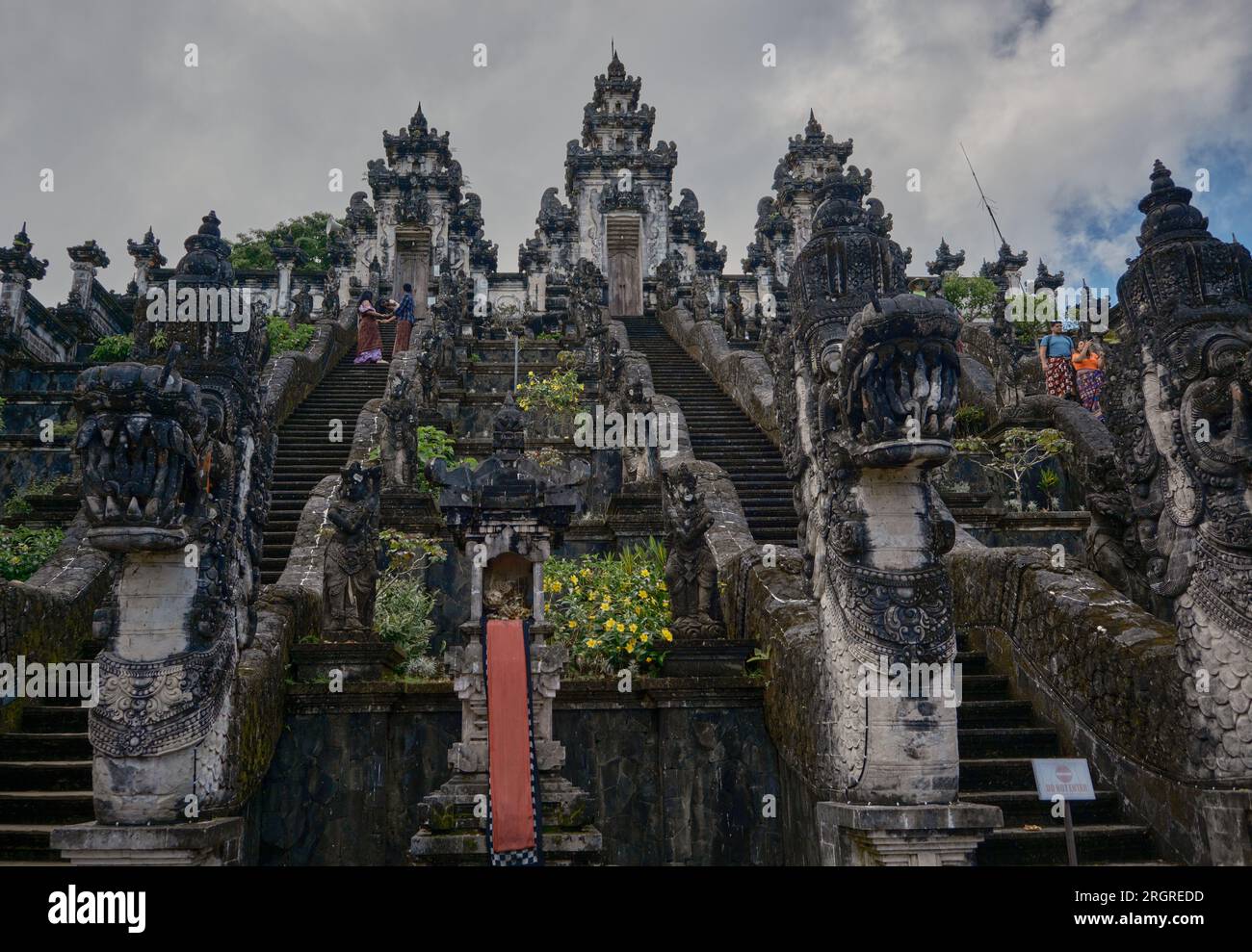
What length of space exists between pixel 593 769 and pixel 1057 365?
415 inches

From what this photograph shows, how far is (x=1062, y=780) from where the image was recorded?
15.4ft

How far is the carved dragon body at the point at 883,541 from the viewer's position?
202 inches

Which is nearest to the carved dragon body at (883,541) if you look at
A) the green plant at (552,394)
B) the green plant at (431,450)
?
the green plant at (431,450)

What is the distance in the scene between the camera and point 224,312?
6309 mm

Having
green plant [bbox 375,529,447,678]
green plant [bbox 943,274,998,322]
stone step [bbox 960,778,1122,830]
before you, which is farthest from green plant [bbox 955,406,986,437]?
green plant [bbox 943,274,998,322]

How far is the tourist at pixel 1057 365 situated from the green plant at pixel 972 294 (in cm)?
1737

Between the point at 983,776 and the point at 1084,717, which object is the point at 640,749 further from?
the point at 1084,717

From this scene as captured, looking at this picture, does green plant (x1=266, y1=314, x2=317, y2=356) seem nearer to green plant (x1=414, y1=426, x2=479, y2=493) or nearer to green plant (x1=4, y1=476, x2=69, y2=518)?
green plant (x1=4, y1=476, x2=69, y2=518)

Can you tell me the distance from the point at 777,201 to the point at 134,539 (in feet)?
119

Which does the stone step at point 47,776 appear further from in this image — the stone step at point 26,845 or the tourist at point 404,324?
the tourist at point 404,324

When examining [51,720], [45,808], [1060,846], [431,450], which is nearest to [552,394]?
[431,450]

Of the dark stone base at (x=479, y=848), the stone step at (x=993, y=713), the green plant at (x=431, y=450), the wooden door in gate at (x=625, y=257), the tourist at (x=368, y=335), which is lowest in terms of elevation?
the dark stone base at (x=479, y=848)
